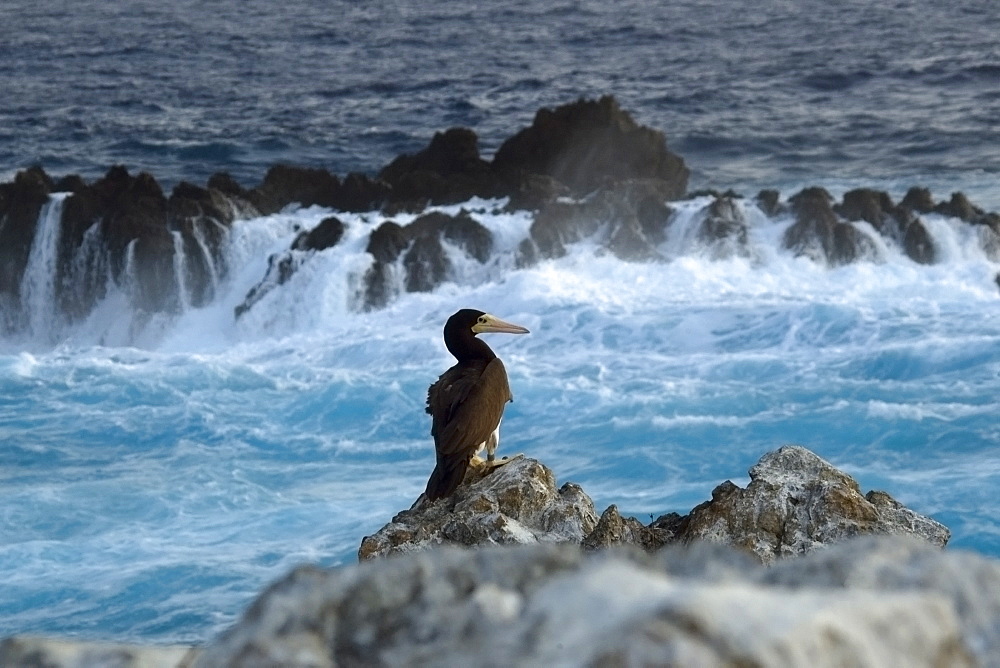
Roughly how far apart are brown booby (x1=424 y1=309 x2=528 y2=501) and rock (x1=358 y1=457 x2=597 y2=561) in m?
0.42

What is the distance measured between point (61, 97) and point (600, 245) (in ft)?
67.2

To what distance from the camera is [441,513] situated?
19.9ft

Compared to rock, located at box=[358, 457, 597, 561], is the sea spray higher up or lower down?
lower down

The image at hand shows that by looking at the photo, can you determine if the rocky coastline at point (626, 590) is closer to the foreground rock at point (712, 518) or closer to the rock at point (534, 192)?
the foreground rock at point (712, 518)

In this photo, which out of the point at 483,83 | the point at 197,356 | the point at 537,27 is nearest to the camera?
the point at 197,356

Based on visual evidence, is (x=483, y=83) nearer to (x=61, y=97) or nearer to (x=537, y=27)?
(x=537, y=27)

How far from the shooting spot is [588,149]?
94.6ft

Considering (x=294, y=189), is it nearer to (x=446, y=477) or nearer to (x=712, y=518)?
(x=446, y=477)

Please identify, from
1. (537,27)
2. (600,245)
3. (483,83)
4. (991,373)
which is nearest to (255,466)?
(991,373)

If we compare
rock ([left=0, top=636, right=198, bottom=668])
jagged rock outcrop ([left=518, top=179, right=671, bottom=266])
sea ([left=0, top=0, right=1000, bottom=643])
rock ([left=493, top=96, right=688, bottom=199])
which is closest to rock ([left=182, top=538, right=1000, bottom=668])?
rock ([left=0, top=636, right=198, bottom=668])

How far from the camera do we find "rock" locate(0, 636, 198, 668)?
6.37 ft

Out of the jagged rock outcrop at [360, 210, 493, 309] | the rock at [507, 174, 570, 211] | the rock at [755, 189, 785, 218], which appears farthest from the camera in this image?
the rock at [507, 174, 570, 211]

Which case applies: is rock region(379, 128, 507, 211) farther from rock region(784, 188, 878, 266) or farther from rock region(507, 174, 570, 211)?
rock region(784, 188, 878, 266)

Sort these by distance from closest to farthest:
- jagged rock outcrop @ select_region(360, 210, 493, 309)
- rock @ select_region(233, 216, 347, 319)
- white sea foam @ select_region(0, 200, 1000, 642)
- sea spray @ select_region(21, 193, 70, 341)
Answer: white sea foam @ select_region(0, 200, 1000, 642), jagged rock outcrop @ select_region(360, 210, 493, 309), rock @ select_region(233, 216, 347, 319), sea spray @ select_region(21, 193, 70, 341)
